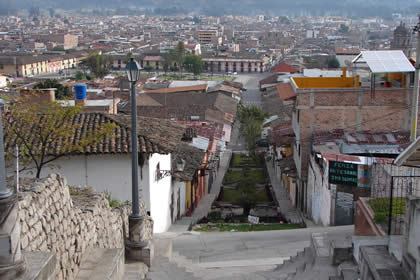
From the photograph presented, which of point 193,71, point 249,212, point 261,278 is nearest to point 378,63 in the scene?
point 249,212

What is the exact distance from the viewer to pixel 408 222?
6.34 meters

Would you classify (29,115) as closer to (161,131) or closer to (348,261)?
(161,131)

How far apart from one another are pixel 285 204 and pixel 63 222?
1829 centimetres

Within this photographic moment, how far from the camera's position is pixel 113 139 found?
14469 millimetres

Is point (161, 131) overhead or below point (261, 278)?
overhead

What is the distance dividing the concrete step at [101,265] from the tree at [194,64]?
297 feet

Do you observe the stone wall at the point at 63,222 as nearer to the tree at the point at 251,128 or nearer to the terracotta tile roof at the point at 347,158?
the terracotta tile roof at the point at 347,158

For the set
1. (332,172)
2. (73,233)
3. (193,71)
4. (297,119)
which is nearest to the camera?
(73,233)

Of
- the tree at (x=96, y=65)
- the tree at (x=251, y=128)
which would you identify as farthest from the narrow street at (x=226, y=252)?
the tree at (x=96, y=65)

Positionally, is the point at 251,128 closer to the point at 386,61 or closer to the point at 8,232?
the point at 386,61

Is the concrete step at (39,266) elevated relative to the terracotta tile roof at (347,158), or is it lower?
elevated

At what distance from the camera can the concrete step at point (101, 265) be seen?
7410mm

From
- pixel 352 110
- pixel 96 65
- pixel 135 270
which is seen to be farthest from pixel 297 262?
pixel 96 65

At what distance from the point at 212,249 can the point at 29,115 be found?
5.61 m
